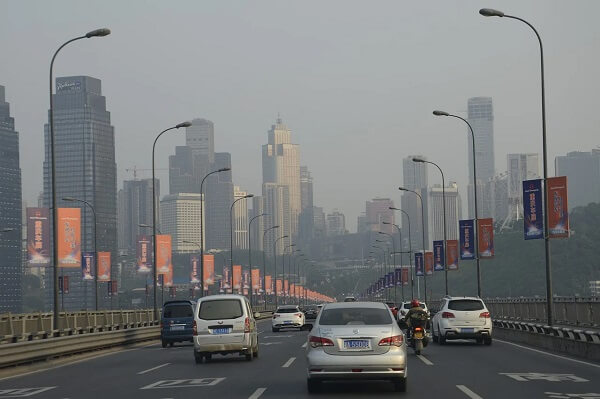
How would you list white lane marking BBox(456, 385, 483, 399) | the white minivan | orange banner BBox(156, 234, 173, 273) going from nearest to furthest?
white lane marking BBox(456, 385, 483, 399) → the white minivan → orange banner BBox(156, 234, 173, 273)

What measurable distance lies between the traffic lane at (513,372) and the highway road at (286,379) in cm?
1

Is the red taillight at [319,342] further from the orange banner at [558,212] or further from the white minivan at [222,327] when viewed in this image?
the orange banner at [558,212]

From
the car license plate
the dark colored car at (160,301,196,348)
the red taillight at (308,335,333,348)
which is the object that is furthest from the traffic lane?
the dark colored car at (160,301,196,348)

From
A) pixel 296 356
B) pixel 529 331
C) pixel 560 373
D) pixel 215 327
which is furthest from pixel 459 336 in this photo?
pixel 560 373

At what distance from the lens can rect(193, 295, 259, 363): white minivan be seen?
29.9 m

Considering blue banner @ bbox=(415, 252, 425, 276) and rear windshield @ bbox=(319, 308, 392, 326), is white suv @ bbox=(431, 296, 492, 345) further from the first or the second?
blue banner @ bbox=(415, 252, 425, 276)

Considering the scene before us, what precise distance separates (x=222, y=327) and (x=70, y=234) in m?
38.6

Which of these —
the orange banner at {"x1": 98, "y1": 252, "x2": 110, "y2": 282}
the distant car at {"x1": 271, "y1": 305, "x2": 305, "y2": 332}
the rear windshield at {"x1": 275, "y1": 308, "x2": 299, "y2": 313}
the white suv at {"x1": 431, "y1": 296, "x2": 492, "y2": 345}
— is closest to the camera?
the white suv at {"x1": 431, "y1": 296, "x2": 492, "y2": 345}

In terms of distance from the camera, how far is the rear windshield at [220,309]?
3012 cm

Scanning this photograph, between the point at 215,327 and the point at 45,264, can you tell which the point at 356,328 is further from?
the point at 45,264

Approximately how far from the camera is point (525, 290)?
194625 millimetres

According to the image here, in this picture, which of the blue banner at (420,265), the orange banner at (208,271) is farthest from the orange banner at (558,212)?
the blue banner at (420,265)

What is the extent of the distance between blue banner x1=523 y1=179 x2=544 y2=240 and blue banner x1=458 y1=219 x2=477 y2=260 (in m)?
21.8

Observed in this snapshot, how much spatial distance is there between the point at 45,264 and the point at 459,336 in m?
49.4
